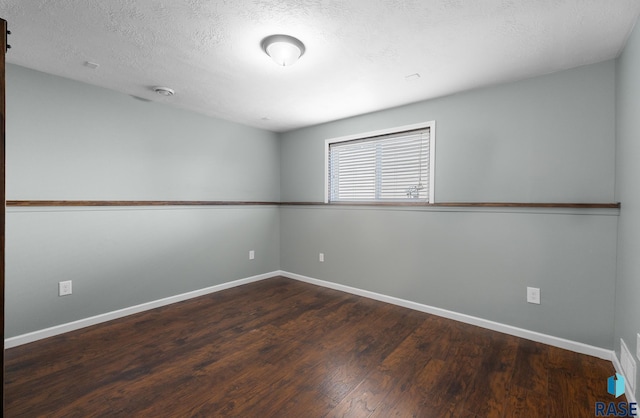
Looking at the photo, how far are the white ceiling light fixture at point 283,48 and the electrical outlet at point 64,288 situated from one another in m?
2.57

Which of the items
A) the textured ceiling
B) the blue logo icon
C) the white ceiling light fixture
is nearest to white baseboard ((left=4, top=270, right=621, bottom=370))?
the blue logo icon

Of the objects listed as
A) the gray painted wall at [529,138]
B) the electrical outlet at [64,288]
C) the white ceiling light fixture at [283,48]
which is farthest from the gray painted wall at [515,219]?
the electrical outlet at [64,288]

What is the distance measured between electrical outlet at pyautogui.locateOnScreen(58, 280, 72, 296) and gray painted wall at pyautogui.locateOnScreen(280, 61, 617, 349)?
2870mm

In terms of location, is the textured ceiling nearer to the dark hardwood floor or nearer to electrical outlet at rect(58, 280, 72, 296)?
electrical outlet at rect(58, 280, 72, 296)

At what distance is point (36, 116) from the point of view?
2.38 metres

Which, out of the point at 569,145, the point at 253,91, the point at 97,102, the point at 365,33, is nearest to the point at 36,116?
the point at 97,102

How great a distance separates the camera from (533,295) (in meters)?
2.40

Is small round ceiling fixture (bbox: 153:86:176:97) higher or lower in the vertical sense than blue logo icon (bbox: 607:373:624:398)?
higher

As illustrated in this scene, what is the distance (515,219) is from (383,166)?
1440mm

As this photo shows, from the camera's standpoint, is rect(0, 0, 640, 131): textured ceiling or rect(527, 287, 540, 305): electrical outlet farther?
rect(527, 287, 540, 305): electrical outlet

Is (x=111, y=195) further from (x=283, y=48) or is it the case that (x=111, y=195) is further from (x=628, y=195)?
(x=628, y=195)

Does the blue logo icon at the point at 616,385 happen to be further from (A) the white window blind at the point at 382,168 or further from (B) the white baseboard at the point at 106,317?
(B) the white baseboard at the point at 106,317

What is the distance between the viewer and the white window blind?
3105 mm

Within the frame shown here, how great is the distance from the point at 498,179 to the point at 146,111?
351cm
